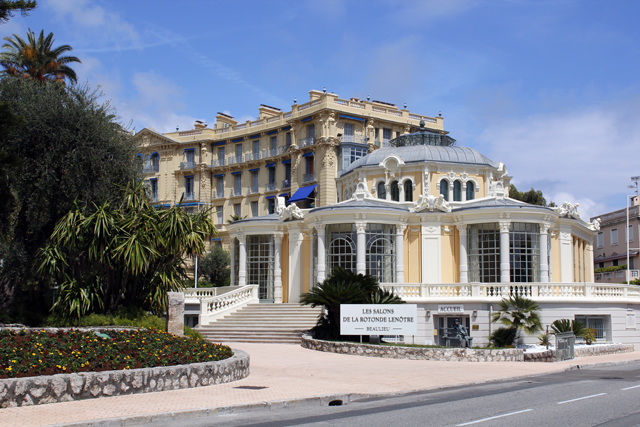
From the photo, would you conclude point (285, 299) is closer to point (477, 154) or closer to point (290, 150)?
point (477, 154)

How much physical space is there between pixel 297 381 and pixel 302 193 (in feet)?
139

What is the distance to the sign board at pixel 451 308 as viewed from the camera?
27.8 meters

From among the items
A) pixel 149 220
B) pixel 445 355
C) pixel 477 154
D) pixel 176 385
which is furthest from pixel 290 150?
pixel 176 385

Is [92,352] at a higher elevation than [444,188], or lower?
lower

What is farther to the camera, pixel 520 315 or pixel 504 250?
pixel 504 250

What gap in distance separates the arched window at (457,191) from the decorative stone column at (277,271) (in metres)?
10.1

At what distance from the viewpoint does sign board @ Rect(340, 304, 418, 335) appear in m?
23.0

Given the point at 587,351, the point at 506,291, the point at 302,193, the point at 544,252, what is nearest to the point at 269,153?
the point at 302,193

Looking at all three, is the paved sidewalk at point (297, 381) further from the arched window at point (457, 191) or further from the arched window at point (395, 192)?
the arched window at point (395, 192)

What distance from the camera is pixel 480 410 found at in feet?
37.3

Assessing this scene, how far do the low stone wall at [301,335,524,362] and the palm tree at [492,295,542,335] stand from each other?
2536 millimetres

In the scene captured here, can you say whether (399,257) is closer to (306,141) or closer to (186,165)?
(306,141)

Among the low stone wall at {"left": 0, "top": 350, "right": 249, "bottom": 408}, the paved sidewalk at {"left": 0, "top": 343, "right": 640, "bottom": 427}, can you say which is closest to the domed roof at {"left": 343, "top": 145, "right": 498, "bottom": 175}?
the paved sidewalk at {"left": 0, "top": 343, "right": 640, "bottom": 427}

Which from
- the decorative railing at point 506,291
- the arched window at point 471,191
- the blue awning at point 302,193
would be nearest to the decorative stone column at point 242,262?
the decorative railing at point 506,291
